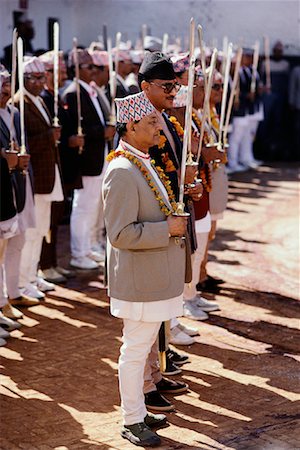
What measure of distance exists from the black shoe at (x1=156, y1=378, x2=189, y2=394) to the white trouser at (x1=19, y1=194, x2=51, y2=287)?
2.32m

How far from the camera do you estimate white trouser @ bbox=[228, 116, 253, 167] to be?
15.2 meters

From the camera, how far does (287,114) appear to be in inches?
703

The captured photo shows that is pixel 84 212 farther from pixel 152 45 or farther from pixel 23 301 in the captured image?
pixel 152 45

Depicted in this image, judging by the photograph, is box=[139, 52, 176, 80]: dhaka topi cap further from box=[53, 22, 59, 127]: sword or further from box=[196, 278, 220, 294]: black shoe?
box=[196, 278, 220, 294]: black shoe

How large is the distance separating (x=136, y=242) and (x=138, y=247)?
0.03 m

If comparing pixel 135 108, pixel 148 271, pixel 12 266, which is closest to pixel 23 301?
pixel 12 266

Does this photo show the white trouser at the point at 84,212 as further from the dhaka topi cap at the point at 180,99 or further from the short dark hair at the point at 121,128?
the short dark hair at the point at 121,128

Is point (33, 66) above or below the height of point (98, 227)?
above

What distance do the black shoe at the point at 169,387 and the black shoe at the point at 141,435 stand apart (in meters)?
0.72

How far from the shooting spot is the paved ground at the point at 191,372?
4793 millimetres

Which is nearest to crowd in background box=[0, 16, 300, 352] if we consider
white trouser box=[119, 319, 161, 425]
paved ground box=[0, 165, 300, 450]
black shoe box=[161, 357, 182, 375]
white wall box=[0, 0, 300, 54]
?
paved ground box=[0, 165, 300, 450]

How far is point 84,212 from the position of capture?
8.59 metres

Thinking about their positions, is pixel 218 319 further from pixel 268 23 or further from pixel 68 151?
pixel 268 23

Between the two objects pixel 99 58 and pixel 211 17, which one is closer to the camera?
pixel 99 58
